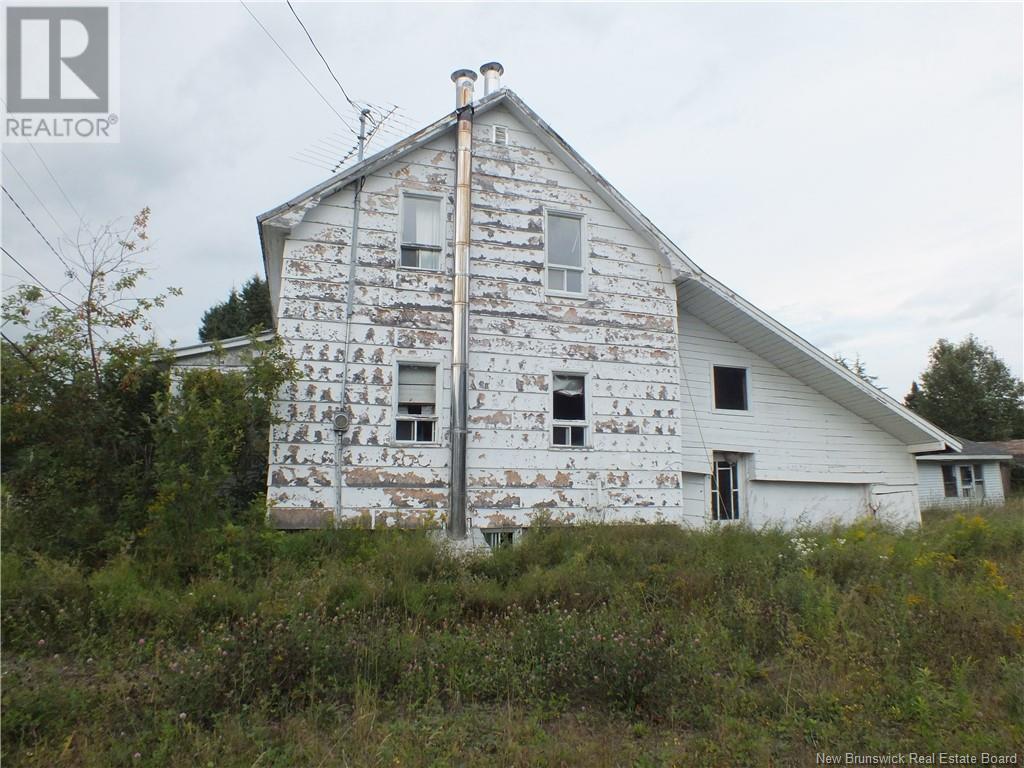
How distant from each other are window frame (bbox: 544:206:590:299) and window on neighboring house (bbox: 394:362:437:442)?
2.74m

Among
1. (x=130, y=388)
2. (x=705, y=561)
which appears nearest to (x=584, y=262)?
(x=705, y=561)

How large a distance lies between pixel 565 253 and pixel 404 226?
3038mm

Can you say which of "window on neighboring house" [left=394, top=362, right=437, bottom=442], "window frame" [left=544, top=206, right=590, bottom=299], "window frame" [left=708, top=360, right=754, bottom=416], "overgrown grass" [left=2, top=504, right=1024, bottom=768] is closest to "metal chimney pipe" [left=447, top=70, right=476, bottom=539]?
"window on neighboring house" [left=394, top=362, right=437, bottom=442]

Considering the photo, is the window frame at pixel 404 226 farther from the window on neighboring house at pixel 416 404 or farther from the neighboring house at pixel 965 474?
the neighboring house at pixel 965 474

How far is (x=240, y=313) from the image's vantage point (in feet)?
118

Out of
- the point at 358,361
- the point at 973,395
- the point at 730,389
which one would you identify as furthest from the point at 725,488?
the point at 973,395

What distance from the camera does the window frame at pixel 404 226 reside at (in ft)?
37.4

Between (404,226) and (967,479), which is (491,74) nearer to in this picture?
(404,226)

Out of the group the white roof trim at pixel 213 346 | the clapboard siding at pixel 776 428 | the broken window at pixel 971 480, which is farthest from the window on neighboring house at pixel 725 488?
the broken window at pixel 971 480

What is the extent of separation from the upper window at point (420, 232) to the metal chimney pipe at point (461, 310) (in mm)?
472

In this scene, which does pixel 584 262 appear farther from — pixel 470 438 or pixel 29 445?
pixel 29 445

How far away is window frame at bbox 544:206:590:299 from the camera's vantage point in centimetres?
1209

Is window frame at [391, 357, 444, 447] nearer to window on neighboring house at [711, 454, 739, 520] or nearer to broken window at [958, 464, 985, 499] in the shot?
window on neighboring house at [711, 454, 739, 520]

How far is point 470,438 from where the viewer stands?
10953mm
